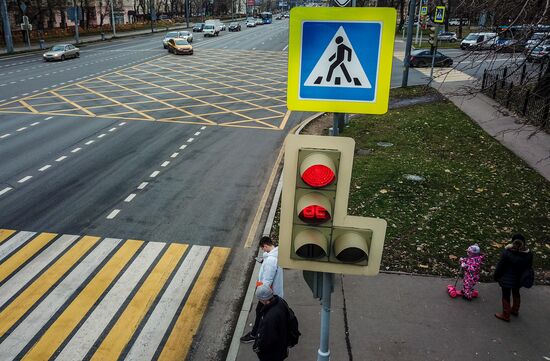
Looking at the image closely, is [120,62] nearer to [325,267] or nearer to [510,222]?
[510,222]

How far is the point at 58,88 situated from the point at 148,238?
20.4m

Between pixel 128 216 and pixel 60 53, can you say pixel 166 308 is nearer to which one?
pixel 128 216

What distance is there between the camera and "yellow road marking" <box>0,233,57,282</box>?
28.5ft

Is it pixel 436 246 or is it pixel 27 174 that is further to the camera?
pixel 27 174

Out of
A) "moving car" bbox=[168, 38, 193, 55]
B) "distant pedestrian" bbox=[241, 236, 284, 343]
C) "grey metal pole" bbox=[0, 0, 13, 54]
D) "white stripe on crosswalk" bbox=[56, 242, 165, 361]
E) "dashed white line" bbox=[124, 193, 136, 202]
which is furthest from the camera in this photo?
"grey metal pole" bbox=[0, 0, 13, 54]

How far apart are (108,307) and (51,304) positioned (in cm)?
96

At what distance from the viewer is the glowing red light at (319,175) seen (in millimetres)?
3180

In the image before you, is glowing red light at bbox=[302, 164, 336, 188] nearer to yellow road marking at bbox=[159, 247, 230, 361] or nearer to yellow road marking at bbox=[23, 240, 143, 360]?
yellow road marking at bbox=[159, 247, 230, 361]

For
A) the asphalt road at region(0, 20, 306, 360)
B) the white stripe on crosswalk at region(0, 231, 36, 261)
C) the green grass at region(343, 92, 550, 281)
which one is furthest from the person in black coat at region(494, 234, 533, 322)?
the white stripe on crosswalk at region(0, 231, 36, 261)

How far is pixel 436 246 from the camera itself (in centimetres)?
935

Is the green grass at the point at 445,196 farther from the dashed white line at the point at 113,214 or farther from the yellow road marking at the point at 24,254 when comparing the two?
the yellow road marking at the point at 24,254

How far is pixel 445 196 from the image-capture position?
11695mm

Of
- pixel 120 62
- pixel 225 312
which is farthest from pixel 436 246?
pixel 120 62

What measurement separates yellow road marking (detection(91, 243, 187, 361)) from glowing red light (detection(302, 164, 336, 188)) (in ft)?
16.0
